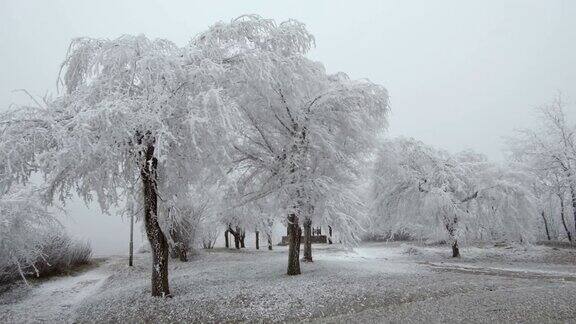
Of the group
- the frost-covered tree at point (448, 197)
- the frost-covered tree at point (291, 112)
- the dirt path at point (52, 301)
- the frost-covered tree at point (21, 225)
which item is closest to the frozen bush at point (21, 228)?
the frost-covered tree at point (21, 225)

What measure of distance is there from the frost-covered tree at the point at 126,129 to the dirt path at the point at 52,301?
391cm

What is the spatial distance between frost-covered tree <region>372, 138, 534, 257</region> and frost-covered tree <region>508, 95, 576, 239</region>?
650 centimetres

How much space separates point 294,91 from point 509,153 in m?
28.6

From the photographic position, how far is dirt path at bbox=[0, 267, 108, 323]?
12.5 metres

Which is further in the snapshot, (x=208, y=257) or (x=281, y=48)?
(x=208, y=257)

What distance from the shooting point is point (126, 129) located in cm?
978

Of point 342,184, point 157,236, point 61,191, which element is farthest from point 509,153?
point 61,191

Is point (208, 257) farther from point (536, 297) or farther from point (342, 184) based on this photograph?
point (536, 297)

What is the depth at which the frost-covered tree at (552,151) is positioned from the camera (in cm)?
2825

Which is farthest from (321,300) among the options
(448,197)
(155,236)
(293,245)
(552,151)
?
(552,151)

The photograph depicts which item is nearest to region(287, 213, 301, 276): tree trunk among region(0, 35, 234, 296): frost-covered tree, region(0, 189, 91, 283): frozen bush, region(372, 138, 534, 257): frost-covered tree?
region(0, 35, 234, 296): frost-covered tree

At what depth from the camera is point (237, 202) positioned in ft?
52.2

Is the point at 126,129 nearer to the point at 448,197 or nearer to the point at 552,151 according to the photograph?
the point at 448,197

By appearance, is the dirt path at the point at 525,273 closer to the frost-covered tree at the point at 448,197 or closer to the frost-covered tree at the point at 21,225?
the frost-covered tree at the point at 448,197
